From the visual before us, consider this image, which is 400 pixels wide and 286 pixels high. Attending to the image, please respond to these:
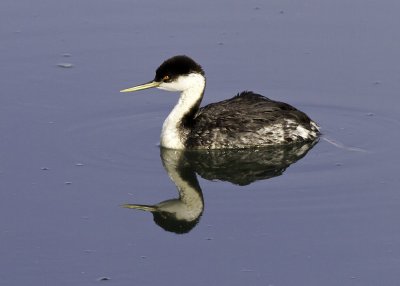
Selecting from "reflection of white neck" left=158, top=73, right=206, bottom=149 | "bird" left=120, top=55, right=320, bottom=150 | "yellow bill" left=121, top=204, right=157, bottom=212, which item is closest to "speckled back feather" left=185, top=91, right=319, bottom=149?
"bird" left=120, top=55, right=320, bottom=150

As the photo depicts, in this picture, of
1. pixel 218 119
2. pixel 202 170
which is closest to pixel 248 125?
pixel 218 119

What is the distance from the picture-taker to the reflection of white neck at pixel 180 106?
1236cm

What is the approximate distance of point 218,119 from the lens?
12484 mm

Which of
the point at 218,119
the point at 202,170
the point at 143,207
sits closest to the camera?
the point at 143,207

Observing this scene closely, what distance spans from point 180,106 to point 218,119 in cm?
42

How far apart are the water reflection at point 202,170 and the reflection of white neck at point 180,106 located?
0.37ft

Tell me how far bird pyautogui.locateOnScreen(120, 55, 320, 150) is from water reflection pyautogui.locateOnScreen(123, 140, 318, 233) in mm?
94

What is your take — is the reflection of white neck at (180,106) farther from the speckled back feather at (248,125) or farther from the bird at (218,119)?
the speckled back feather at (248,125)

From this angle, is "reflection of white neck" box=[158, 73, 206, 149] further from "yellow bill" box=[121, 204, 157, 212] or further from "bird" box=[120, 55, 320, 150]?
"yellow bill" box=[121, 204, 157, 212]

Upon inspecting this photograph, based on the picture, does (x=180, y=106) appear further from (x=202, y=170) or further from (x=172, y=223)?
(x=172, y=223)

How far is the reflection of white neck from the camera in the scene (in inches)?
487

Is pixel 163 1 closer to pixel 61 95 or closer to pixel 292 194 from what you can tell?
pixel 61 95

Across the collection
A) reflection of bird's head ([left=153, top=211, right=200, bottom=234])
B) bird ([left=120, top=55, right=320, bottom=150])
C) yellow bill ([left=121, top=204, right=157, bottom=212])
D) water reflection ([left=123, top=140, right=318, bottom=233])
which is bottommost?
water reflection ([left=123, top=140, right=318, bottom=233])

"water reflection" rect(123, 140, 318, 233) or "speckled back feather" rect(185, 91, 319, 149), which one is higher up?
"speckled back feather" rect(185, 91, 319, 149)
